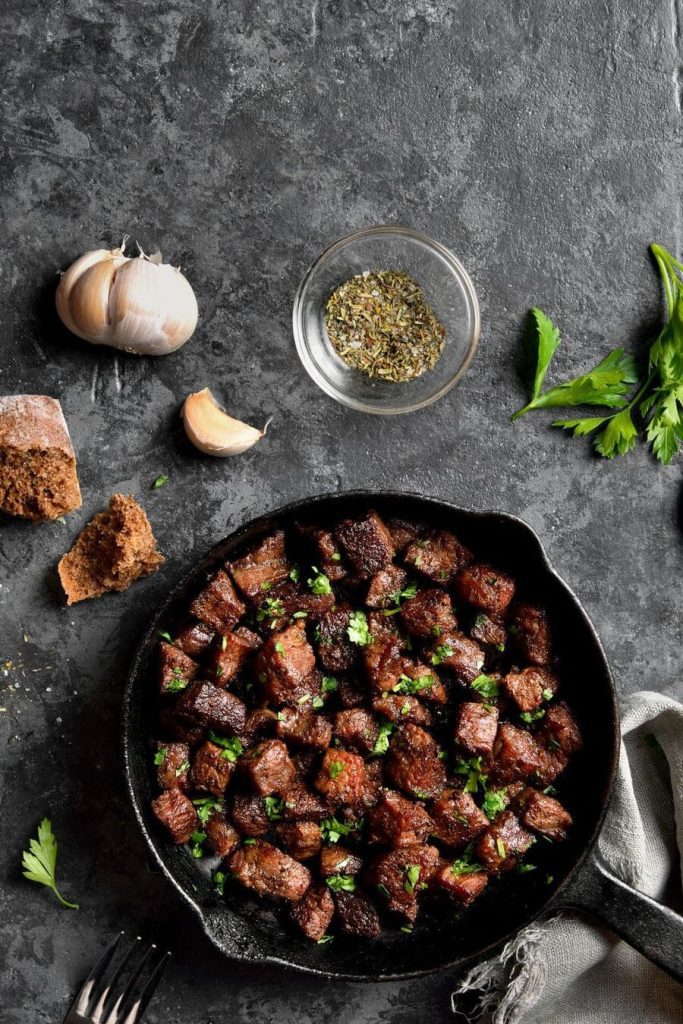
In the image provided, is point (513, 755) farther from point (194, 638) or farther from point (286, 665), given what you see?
point (194, 638)

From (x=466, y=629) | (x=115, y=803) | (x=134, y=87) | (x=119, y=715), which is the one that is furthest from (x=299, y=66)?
(x=115, y=803)

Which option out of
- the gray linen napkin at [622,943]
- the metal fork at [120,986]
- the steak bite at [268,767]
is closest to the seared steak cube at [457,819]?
the gray linen napkin at [622,943]

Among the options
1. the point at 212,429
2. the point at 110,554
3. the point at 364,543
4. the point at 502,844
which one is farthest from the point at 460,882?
the point at 212,429

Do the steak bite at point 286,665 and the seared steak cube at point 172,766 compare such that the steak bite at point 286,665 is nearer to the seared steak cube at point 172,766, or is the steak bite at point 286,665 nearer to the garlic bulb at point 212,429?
the seared steak cube at point 172,766

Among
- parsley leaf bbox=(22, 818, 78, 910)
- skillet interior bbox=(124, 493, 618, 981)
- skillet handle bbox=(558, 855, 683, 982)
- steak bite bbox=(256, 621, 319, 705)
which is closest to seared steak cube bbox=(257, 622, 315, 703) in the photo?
steak bite bbox=(256, 621, 319, 705)

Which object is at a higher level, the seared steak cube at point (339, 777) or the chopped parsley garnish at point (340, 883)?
the seared steak cube at point (339, 777)
